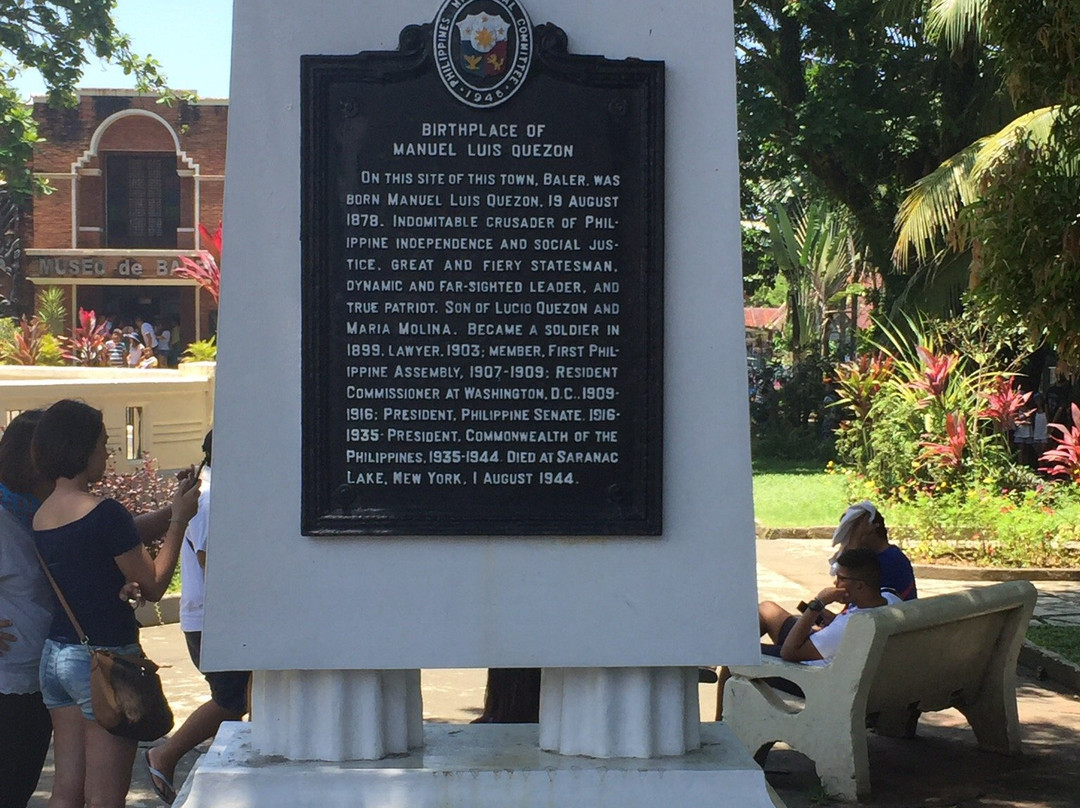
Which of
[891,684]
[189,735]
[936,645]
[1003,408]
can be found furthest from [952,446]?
[189,735]

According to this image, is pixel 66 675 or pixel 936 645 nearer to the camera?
pixel 66 675

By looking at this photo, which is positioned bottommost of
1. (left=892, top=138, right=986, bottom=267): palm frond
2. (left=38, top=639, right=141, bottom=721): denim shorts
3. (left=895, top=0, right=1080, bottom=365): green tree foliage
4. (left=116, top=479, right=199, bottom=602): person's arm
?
(left=38, top=639, right=141, bottom=721): denim shorts

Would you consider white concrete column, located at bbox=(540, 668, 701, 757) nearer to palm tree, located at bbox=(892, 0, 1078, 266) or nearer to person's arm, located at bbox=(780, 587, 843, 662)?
person's arm, located at bbox=(780, 587, 843, 662)

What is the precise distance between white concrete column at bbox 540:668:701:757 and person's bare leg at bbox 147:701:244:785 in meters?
2.45

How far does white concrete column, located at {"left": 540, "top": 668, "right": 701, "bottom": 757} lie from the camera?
369cm

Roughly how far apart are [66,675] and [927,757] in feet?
14.9

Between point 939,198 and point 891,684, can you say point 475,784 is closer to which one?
point 891,684

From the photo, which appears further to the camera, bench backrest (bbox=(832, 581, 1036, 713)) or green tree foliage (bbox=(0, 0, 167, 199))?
green tree foliage (bbox=(0, 0, 167, 199))

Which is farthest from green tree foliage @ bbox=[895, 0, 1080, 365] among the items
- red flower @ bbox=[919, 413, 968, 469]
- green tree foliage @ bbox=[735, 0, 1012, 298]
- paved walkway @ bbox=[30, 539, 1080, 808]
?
green tree foliage @ bbox=[735, 0, 1012, 298]

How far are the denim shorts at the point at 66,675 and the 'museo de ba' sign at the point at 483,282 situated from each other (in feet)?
4.62

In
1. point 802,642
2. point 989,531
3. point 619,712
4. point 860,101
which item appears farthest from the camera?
point 860,101

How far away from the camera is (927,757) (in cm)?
699

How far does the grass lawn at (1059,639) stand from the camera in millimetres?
Result: 8969

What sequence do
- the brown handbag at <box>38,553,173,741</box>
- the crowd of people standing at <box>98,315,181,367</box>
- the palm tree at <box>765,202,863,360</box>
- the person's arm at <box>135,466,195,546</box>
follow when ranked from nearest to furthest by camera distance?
the brown handbag at <box>38,553,173,741</box> → the person's arm at <box>135,466,195,546</box> → the crowd of people standing at <box>98,315,181,367</box> → the palm tree at <box>765,202,863,360</box>
